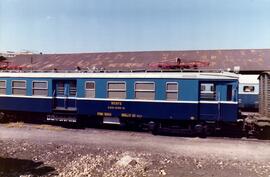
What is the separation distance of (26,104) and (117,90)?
22.6 ft

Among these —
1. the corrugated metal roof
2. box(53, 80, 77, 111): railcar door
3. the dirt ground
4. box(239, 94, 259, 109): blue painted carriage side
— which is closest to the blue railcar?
box(53, 80, 77, 111): railcar door

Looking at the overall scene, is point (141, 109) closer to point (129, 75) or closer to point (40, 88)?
point (129, 75)

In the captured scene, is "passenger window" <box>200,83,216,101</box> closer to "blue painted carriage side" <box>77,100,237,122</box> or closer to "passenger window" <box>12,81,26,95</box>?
"blue painted carriage side" <box>77,100,237,122</box>

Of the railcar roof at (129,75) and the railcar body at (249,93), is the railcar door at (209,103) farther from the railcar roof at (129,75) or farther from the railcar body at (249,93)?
the railcar body at (249,93)

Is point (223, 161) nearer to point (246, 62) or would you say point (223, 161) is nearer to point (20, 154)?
point (20, 154)

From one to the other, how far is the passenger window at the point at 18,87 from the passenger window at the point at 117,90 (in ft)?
21.5

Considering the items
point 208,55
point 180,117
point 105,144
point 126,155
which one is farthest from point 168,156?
point 208,55

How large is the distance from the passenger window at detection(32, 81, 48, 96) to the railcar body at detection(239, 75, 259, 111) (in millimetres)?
16847

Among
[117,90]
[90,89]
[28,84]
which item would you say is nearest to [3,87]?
[28,84]

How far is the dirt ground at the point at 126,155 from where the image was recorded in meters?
11.5

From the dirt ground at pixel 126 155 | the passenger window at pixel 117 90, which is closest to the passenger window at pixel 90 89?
the passenger window at pixel 117 90

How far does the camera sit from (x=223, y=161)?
12.5 meters

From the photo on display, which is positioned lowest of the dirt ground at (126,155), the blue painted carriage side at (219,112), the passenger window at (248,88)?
the dirt ground at (126,155)

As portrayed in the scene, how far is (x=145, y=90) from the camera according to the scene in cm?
1853
